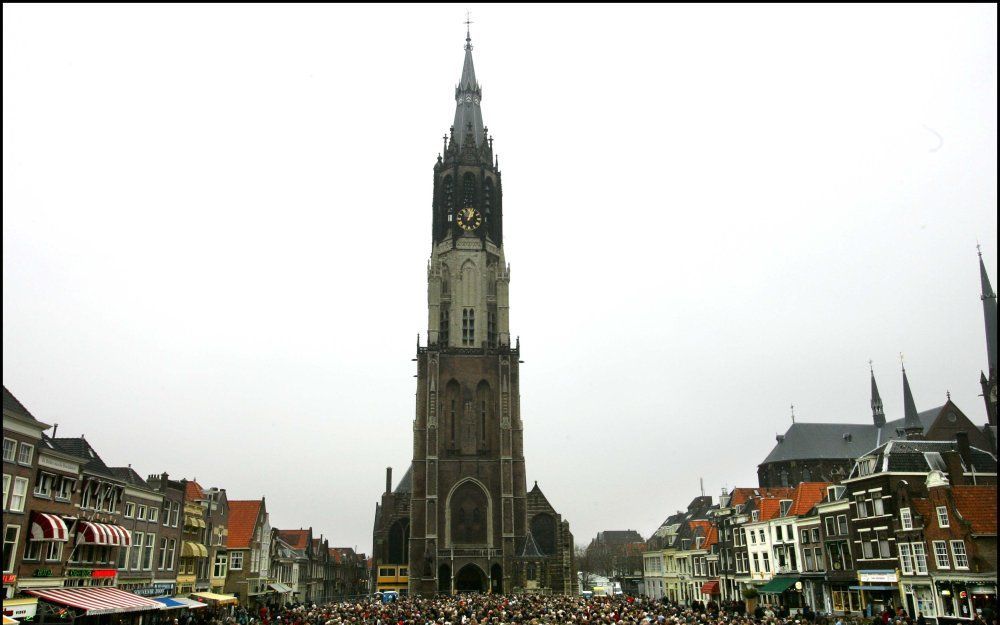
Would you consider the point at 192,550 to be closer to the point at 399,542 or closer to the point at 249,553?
the point at 249,553

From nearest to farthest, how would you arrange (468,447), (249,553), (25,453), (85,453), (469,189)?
(25,453)
(85,453)
(249,553)
(468,447)
(469,189)

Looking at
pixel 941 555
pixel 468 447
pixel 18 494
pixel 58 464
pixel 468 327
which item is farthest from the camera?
pixel 468 327

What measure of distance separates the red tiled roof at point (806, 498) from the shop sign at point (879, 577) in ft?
25.6

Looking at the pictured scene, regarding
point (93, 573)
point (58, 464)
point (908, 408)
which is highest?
point (908, 408)

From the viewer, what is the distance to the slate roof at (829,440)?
76.7 meters

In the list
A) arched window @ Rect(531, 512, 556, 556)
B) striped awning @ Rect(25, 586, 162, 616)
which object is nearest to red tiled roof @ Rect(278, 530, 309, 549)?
arched window @ Rect(531, 512, 556, 556)

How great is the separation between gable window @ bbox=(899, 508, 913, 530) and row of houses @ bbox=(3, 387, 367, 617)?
39601mm

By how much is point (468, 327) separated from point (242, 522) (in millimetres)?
30257

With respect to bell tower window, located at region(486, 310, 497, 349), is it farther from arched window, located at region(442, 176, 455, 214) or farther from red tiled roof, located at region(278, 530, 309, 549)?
red tiled roof, located at region(278, 530, 309, 549)

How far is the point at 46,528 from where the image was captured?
30.9 m

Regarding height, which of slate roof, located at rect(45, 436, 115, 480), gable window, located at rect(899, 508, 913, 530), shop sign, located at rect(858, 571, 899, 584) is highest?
slate roof, located at rect(45, 436, 115, 480)

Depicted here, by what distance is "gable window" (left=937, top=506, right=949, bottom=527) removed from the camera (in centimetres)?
3703

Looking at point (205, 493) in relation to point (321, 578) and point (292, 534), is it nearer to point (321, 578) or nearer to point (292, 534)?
point (292, 534)

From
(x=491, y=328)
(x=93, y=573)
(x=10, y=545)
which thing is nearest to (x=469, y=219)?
(x=491, y=328)
